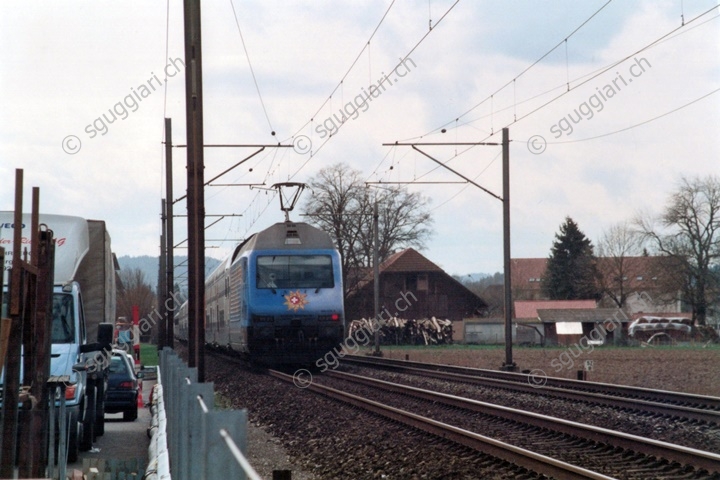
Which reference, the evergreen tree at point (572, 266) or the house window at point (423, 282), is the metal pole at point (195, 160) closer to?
the house window at point (423, 282)

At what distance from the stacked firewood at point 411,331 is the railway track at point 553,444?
51.5m

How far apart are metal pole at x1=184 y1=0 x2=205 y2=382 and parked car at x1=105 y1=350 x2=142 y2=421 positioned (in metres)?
2.09

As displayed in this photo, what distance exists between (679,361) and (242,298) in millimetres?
16121

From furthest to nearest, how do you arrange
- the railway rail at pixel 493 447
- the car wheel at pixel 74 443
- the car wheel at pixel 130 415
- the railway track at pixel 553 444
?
the car wheel at pixel 130 415
the car wheel at pixel 74 443
the railway track at pixel 553 444
the railway rail at pixel 493 447

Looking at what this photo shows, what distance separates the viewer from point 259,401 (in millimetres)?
20250

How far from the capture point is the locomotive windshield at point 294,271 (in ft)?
88.7

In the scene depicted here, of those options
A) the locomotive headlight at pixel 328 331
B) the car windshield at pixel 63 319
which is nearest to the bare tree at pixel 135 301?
the locomotive headlight at pixel 328 331

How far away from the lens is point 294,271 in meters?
27.4

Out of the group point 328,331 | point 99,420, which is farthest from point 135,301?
point 99,420

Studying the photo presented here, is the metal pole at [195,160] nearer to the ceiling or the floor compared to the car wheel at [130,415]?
nearer to the ceiling

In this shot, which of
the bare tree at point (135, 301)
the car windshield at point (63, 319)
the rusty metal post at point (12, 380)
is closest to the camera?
the rusty metal post at point (12, 380)

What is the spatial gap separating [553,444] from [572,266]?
256ft

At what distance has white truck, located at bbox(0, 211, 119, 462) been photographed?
13234 mm

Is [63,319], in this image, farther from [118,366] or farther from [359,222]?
[359,222]
